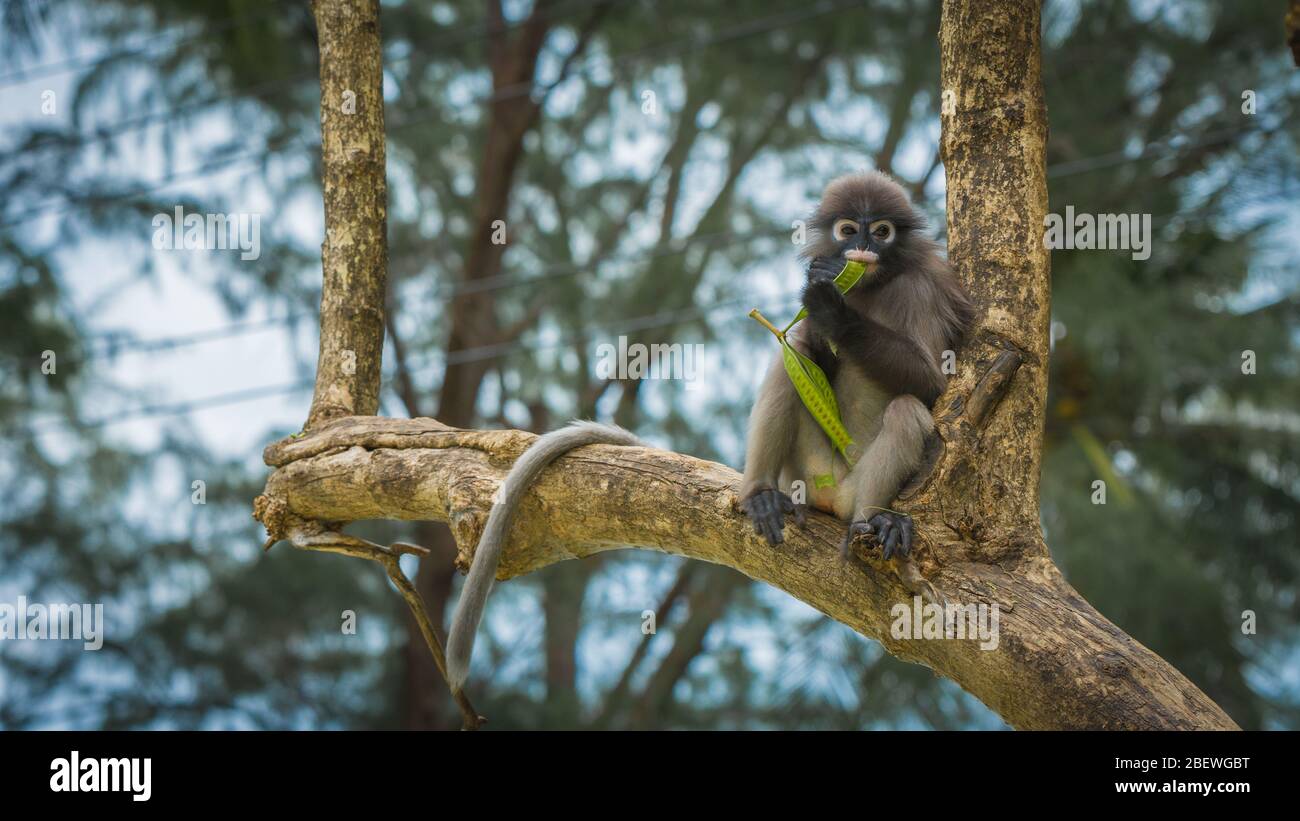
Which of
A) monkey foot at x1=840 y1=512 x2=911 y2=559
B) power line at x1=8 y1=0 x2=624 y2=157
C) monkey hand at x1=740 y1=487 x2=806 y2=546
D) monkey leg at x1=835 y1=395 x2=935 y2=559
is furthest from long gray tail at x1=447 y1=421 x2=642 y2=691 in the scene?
power line at x1=8 y1=0 x2=624 y2=157

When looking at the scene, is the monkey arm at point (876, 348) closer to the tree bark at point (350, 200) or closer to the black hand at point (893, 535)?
the black hand at point (893, 535)

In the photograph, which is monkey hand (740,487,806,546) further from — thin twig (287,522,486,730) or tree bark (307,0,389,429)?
tree bark (307,0,389,429)

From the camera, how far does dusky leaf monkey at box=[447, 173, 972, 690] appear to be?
428 centimetres

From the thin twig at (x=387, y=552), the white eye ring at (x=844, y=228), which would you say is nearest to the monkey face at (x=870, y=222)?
the white eye ring at (x=844, y=228)

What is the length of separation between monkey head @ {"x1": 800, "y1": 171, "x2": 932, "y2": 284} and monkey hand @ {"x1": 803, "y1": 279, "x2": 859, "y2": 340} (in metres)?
0.30

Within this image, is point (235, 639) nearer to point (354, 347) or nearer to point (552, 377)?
point (552, 377)

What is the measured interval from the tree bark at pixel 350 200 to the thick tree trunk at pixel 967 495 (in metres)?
0.51

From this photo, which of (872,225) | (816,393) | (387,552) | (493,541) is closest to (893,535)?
(816,393)

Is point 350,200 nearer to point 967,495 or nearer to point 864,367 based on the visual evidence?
point 864,367

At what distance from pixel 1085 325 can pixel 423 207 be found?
305 inches

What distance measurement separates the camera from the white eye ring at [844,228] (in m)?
4.89

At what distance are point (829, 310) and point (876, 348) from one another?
0.21m
